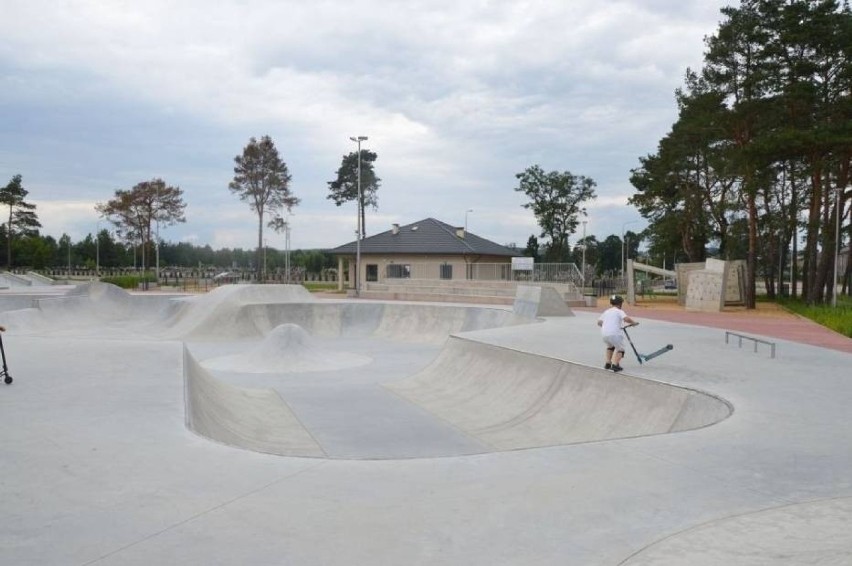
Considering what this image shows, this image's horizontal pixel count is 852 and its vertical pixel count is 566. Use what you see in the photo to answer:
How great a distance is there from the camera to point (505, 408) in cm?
1160

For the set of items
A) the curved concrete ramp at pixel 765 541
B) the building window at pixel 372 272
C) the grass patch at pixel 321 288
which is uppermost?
the building window at pixel 372 272

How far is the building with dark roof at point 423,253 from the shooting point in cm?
4456

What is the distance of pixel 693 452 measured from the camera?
5.86 meters

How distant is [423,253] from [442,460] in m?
39.4

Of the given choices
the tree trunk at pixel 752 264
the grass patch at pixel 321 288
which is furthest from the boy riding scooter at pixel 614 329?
the grass patch at pixel 321 288

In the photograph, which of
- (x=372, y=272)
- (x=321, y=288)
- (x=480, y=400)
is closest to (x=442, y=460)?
(x=480, y=400)

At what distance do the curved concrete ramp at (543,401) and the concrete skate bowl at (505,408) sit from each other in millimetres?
17

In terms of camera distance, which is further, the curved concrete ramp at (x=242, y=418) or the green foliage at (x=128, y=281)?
the green foliage at (x=128, y=281)

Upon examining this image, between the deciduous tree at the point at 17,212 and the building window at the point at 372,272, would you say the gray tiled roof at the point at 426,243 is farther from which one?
the deciduous tree at the point at 17,212

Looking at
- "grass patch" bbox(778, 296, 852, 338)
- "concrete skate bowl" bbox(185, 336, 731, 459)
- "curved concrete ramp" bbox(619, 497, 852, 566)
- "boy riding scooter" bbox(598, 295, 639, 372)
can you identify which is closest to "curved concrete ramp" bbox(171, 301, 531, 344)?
"concrete skate bowl" bbox(185, 336, 731, 459)

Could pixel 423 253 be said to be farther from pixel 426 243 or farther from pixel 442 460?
pixel 442 460

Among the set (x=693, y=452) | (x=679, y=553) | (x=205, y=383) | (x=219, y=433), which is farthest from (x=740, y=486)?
(x=205, y=383)

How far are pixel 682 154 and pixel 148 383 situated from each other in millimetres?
37211

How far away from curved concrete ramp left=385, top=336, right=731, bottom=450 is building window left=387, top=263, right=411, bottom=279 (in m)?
30.9
